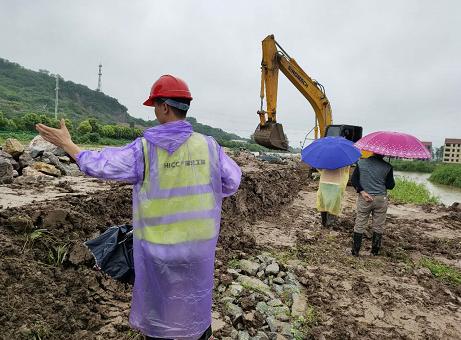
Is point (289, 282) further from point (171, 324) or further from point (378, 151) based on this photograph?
point (171, 324)

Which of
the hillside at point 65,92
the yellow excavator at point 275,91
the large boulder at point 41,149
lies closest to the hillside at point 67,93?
the hillside at point 65,92

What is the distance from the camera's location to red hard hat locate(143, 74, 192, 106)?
203 cm

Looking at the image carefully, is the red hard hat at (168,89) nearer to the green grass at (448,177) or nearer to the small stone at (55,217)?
the small stone at (55,217)

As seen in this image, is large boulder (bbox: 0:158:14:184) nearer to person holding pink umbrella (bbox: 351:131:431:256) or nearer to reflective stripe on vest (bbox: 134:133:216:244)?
reflective stripe on vest (bbox: 134:133:216:244)

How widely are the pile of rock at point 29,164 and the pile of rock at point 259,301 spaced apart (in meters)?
3.82

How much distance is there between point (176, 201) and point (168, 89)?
0.59 m

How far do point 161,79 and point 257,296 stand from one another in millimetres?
2764

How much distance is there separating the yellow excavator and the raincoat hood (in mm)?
9694

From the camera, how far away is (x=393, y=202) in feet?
41.3

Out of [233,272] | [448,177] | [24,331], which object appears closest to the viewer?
[24,331]

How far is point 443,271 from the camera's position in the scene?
5.62m

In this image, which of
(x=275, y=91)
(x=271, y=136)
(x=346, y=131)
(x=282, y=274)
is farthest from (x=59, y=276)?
(x=346, y=131)

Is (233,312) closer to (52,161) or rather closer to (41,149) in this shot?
(52,161)

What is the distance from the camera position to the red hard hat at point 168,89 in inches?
79.7
